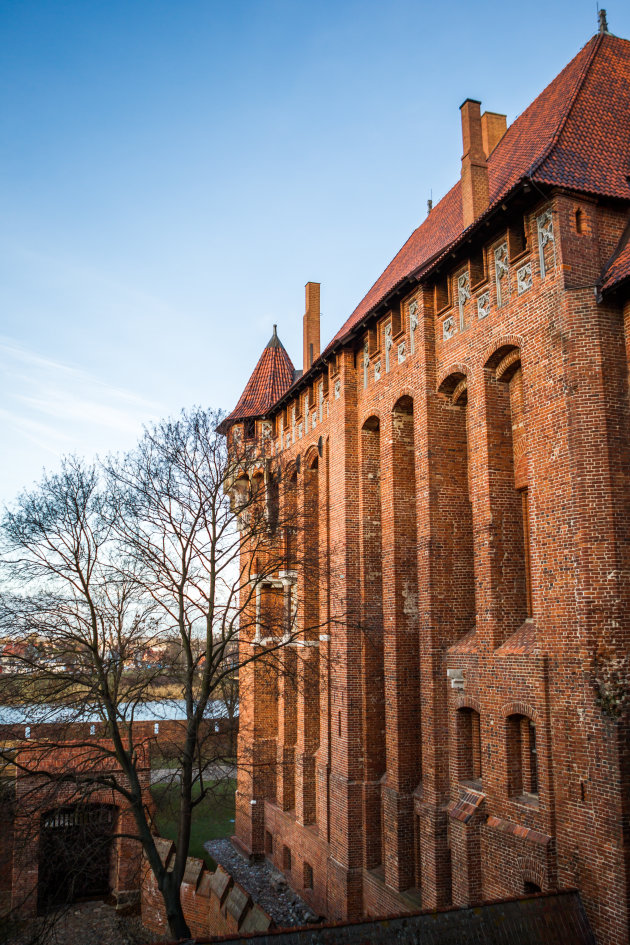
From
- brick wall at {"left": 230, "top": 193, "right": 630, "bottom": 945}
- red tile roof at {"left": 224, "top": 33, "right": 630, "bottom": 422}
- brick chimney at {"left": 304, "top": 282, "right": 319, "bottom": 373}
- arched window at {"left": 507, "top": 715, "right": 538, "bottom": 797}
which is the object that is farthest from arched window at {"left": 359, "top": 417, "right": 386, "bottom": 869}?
brick chimney at {"left": 304, "top": 282, "right": 319, "bottom": 373}

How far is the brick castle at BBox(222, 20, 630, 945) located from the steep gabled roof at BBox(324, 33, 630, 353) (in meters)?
0.07

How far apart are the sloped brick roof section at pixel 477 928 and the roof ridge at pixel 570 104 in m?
10.1

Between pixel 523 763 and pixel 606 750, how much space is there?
2287mm

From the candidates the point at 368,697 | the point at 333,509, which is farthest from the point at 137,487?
the point at 368,697

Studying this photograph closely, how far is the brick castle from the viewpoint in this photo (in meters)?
9.71

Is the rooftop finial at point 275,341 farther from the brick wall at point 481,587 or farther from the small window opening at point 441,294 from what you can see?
the small window opening at point 441,294

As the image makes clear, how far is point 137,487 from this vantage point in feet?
51.3

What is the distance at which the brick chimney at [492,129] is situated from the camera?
18.1m

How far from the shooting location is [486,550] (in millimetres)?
12055

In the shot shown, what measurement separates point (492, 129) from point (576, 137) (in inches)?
268

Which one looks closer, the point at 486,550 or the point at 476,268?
the point at 486,550

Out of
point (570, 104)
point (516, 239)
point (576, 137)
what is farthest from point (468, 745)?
point (570, 104)

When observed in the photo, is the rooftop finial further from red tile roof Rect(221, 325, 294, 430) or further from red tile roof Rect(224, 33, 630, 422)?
red tile roof Rect(224, 33, 630, 422)

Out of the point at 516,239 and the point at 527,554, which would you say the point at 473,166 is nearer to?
the point at 516,239
